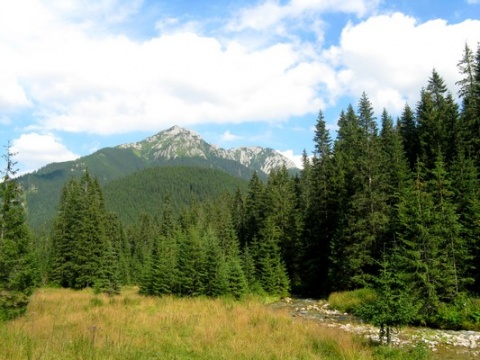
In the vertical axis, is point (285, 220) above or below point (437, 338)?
above

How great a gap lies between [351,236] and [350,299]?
6336mm

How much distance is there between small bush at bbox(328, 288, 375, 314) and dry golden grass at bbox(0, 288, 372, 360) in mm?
14170

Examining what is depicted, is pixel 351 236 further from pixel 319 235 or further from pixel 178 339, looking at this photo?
pixel 178 339

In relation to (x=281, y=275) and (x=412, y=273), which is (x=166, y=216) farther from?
(x=412, y=273)

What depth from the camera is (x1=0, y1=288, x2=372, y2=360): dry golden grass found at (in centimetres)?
675

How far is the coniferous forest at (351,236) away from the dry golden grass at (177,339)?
365 cm

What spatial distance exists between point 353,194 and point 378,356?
25278 mm

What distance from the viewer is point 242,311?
15383 millimetres

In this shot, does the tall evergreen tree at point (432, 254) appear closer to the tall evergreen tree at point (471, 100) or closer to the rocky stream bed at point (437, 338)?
the rocky stream bed at point (437, 338)

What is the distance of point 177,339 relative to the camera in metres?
9.95

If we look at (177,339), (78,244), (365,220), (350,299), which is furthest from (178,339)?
(78,244)

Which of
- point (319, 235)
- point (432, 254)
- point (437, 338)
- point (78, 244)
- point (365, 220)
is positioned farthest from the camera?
point (78, 244)

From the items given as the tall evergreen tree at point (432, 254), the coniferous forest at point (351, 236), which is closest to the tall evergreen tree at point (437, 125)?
the coniferous forest at point (351, 236)

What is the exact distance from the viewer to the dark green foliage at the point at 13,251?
1692cm
